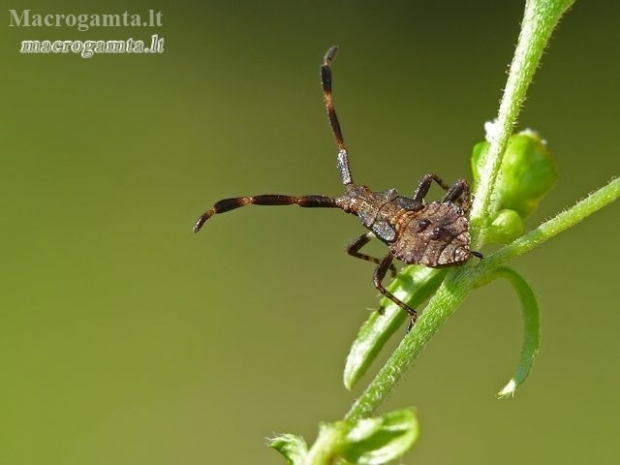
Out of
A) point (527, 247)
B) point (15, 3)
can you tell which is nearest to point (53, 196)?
point (15, 3)

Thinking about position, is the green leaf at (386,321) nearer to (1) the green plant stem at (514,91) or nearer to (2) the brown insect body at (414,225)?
(2) the brown insect body at (414,225)

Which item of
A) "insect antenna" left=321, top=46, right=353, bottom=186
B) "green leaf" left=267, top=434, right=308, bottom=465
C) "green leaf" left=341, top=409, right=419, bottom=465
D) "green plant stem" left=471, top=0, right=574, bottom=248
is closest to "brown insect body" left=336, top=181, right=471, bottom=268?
"green plant stem" left=471, top=0, right=574, bottom=248

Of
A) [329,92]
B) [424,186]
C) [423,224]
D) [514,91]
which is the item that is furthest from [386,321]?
[329,92]

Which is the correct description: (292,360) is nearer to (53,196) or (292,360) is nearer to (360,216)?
(53,196)

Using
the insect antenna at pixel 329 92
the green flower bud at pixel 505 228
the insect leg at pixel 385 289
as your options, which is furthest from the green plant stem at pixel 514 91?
the insect antenna at pixel 329 92

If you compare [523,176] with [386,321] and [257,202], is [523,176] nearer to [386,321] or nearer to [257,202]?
[386,321]

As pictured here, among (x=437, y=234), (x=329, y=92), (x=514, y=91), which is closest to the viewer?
(x=514, y=91)
